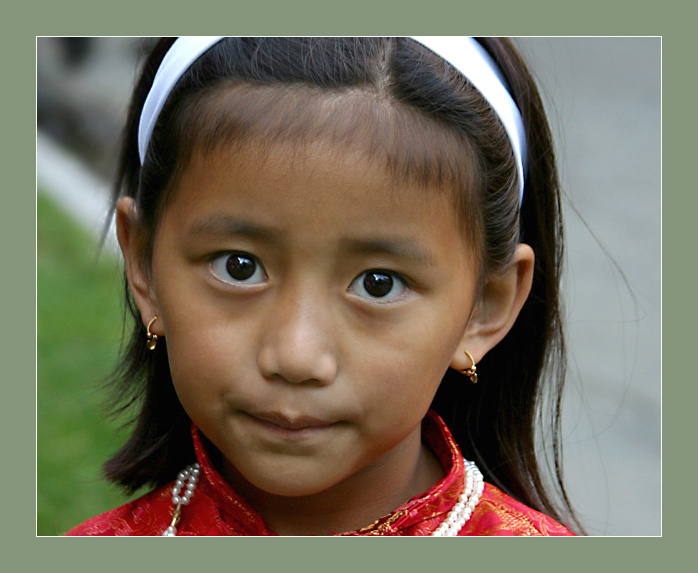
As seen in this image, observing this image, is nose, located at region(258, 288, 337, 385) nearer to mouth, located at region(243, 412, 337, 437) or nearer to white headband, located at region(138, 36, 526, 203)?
mouth, located at region(243, 412, 337, 437)

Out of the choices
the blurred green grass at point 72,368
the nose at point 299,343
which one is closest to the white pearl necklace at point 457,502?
the nose at point 299,343

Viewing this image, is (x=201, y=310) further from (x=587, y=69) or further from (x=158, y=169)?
(x=587, y=69)

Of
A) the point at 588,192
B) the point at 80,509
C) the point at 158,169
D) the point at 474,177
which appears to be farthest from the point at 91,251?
the point at 474,177

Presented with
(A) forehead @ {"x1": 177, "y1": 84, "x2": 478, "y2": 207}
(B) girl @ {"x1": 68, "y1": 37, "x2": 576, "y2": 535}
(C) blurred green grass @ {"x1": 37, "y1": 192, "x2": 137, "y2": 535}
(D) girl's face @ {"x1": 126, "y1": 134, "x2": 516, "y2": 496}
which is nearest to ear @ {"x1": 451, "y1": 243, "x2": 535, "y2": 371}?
(B) girl @ {"x1": 68, "y1": 37, "x2": 576, "y2": 535}

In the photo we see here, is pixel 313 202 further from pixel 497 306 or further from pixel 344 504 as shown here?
pixel 344 504

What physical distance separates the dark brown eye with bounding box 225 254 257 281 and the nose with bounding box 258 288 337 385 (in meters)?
0.09

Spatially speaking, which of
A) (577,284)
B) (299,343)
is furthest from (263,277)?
(577,284)

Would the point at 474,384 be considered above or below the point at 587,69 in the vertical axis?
below

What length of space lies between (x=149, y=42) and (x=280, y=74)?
0.66 m

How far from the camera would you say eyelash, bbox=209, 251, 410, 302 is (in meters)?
1.75

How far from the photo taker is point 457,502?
6.71 ft

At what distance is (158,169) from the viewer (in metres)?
1.94

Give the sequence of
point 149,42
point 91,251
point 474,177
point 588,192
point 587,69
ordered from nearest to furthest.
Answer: point 474,177
point 149,42
point 587,69
point 588,192
point 91,251

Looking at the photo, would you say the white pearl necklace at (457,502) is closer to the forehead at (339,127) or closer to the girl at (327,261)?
the girl at (327,261)
